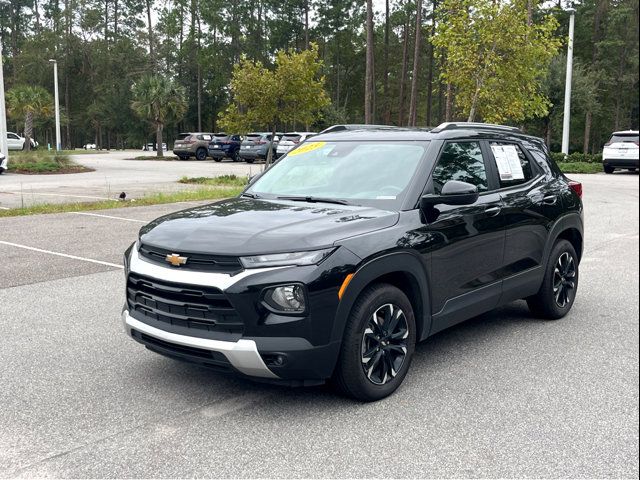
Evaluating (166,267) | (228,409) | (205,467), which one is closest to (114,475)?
(205,467)

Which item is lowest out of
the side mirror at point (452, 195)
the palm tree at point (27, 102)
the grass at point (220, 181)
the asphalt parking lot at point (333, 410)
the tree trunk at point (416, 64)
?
the asphalt parking lot at point (333, 410)

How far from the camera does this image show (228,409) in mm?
3992

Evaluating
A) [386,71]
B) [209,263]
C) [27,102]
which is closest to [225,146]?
[27,102]

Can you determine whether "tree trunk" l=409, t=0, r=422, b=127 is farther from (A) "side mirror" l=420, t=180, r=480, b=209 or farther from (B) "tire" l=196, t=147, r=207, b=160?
(A) "side mirror" l=420, t=180, r=480, b=209

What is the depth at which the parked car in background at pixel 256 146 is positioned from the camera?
34.4m

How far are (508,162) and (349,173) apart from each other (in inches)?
58.6

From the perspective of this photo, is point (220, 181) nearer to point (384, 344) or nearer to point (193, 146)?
point (384, 344)

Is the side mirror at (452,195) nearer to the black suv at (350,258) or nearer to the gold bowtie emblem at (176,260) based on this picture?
the black suv at (350,258)

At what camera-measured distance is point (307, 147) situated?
18.1 ft

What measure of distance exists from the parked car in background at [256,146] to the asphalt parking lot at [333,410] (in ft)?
93.8

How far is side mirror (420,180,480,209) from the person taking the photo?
14.3 feet

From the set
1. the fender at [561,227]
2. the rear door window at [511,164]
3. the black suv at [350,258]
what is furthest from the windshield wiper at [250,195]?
the fender at [561,227]

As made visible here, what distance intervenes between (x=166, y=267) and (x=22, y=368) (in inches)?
65.3

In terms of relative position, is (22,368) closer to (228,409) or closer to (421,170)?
(228,409)
